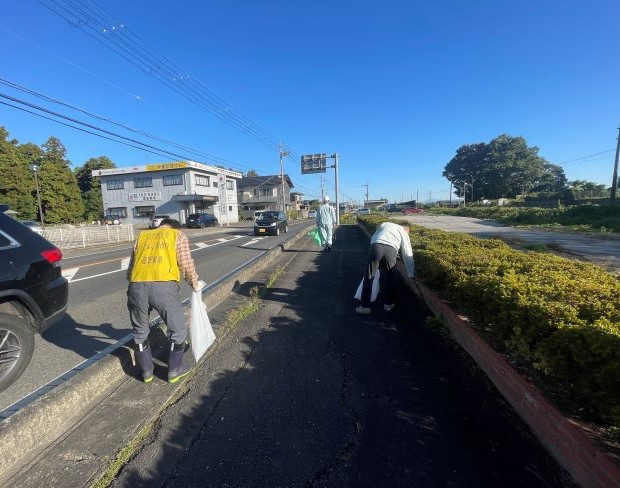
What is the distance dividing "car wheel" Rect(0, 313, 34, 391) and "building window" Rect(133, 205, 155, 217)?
3794cm

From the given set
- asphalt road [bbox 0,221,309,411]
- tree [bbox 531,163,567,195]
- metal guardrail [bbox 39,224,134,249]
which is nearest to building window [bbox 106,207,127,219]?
metal guardrail [bbox 39,224,134,249]

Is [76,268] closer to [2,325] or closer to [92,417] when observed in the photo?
[2,325]

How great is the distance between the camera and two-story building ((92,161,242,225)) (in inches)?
1432

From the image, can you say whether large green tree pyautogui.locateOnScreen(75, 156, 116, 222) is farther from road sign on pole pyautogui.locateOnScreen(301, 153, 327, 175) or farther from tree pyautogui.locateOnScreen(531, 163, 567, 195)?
tree pyautogui.locateOnScreen(531, 163, 567, 195)

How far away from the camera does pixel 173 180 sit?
3678 centimetres

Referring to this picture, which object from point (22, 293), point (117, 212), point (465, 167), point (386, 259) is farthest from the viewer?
point (465, 167)

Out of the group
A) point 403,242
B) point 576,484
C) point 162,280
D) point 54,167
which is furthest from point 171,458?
point 54,167

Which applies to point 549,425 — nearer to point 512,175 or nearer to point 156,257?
point 156,257

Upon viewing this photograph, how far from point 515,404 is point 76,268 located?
11.6 metres

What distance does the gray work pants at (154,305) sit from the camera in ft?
9.34

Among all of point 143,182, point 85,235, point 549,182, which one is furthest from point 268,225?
point 549,182

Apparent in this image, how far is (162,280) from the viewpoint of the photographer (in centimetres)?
284

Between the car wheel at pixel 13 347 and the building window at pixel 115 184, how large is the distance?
1609 inches

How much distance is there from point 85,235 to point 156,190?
69.7ft
